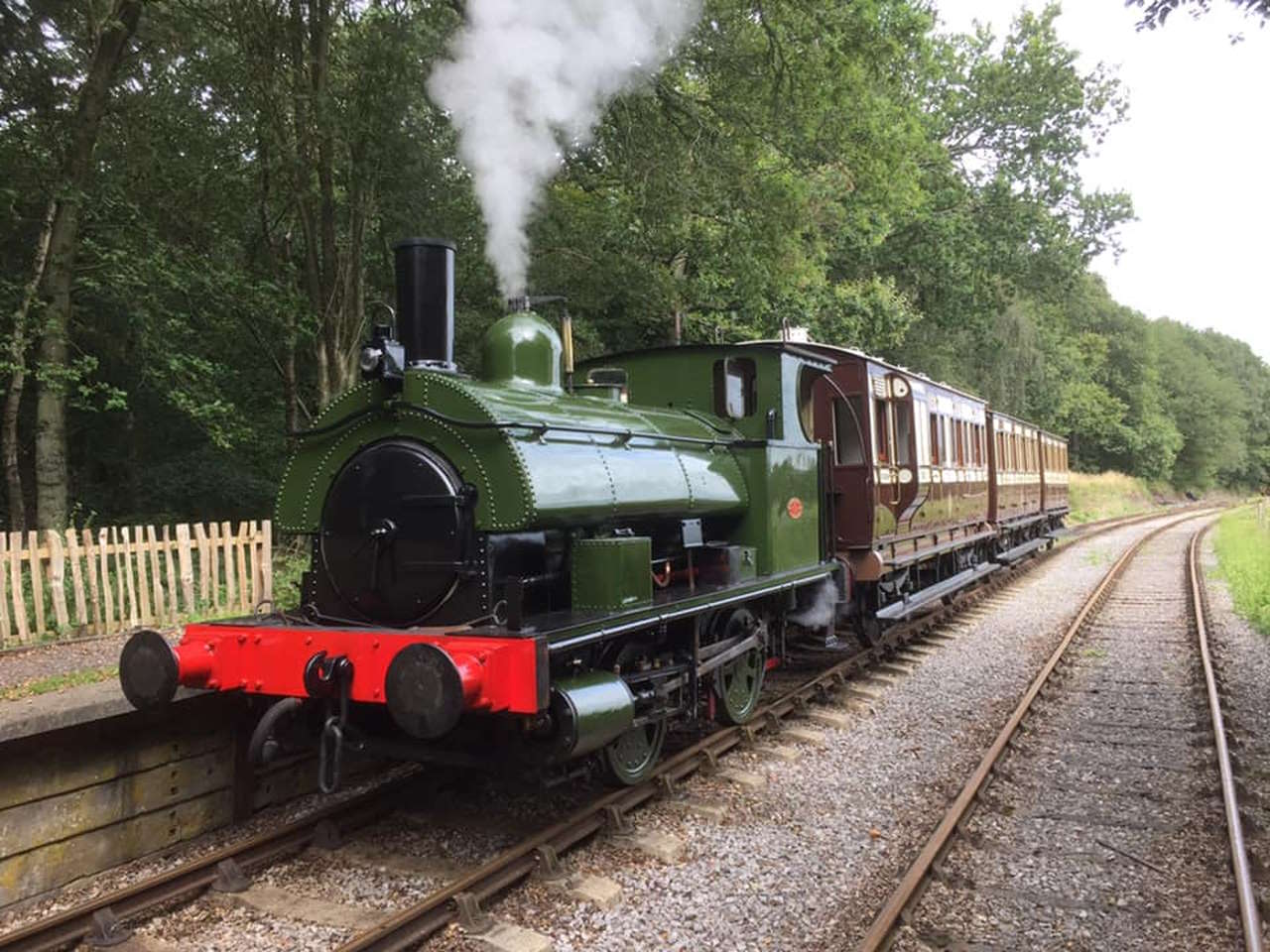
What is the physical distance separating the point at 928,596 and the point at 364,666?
307 inches

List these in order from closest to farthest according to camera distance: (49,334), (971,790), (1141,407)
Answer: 1. (971,790)
2. (49,334)
3. (1141,407)

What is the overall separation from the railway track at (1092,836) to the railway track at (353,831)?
5.01 ft

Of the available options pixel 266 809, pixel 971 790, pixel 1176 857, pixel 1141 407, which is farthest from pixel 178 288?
pixel 1141 407

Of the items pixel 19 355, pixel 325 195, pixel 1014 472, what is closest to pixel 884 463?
pixel 325 195

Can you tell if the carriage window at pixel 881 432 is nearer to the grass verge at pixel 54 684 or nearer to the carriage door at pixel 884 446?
the carriage door at pixel 884 446

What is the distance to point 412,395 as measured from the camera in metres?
4.39

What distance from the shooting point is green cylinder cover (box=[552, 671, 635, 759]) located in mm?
3943

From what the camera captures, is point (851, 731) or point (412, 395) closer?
point (412, 395)

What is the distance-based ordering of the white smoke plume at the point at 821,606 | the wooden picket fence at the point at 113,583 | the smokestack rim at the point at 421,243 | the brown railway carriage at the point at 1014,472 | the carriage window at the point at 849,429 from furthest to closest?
the brown railway carriage at the point at 1014,472 < the carriage window at the point at 849,429 < the wooden picket fence at the point at 113,583 < the white smoke plume at the point at 821,606 < the smokestack rim at the point at 421,243

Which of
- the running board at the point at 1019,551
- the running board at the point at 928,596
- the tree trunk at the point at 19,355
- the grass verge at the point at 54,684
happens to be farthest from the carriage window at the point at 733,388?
the running board at the point at 1019,551

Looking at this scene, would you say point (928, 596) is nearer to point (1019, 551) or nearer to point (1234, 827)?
point (1234, 827)

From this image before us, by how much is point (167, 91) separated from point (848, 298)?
43.6 feet

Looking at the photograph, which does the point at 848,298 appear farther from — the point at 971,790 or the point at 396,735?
the point at 396,735

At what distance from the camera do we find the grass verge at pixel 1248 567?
11.7 meters
